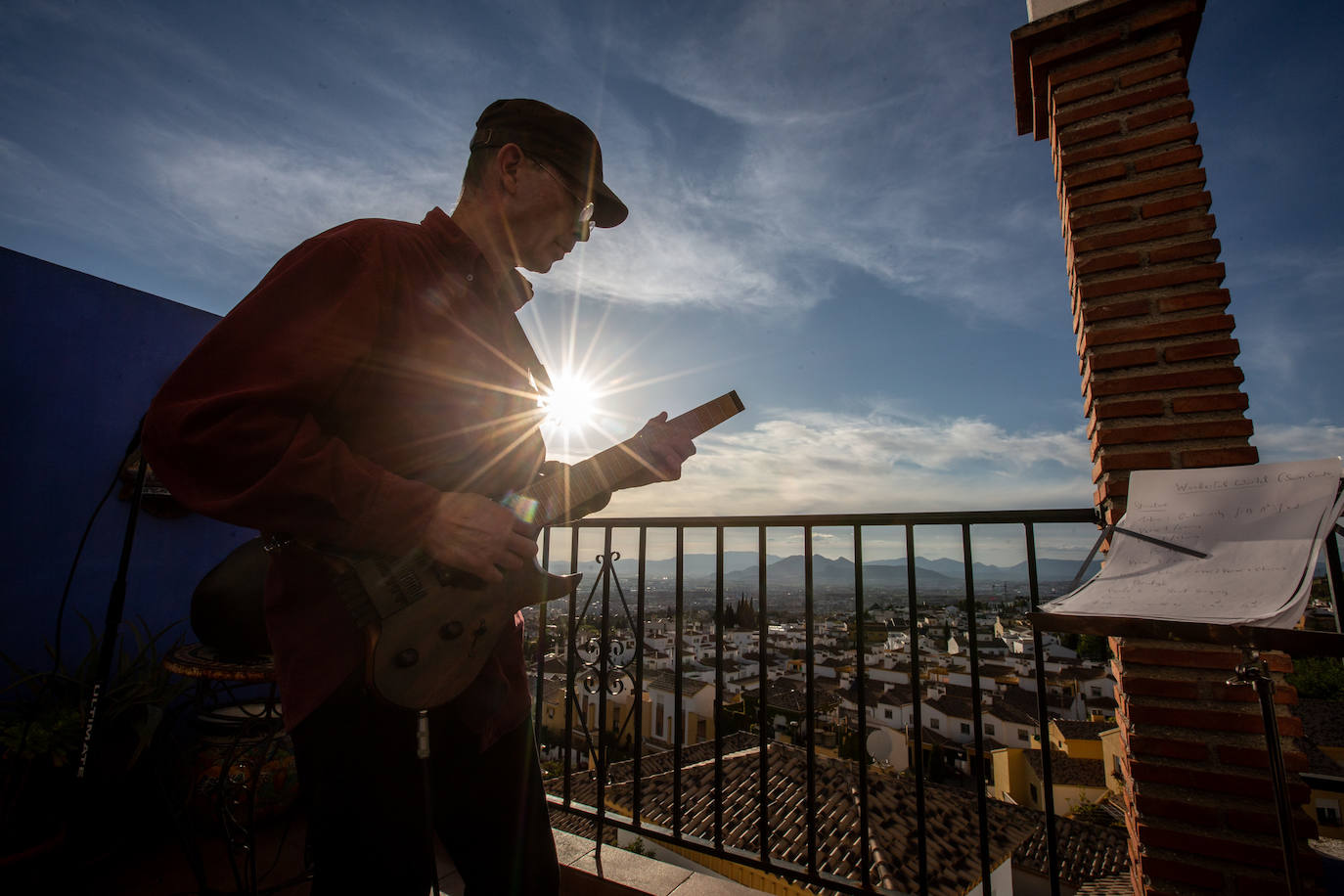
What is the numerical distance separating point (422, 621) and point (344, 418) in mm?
395

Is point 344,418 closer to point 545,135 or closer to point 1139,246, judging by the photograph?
point 545,135

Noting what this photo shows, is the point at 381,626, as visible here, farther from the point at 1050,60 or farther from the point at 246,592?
the point at 1050,60

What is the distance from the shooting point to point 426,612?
1.00 metres

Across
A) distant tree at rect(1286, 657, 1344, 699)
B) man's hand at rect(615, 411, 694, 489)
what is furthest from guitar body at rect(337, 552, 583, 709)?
distant tree at rect(1286, 657, 1344, 699)

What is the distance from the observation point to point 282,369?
87 cm

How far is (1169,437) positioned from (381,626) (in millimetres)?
3004

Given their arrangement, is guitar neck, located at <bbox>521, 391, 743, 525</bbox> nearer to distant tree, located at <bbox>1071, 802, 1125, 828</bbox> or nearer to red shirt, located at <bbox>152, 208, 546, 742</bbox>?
red shirt, located at <bbox>152, 208, 546, 742</bbox>

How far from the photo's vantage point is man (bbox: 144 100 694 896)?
0.85m

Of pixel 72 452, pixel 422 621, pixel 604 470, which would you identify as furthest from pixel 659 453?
pixel 72 452

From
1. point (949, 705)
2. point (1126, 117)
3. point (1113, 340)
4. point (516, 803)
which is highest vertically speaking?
point (1126, 117)

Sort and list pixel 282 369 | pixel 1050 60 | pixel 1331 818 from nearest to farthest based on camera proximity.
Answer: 1. pixel 282 369
2. pixel 1050 60
3. pixel 1331 818

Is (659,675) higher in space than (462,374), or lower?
lower

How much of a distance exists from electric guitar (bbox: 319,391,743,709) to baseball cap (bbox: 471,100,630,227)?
848mm

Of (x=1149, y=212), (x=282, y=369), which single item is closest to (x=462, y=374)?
(x=282, y=369)
